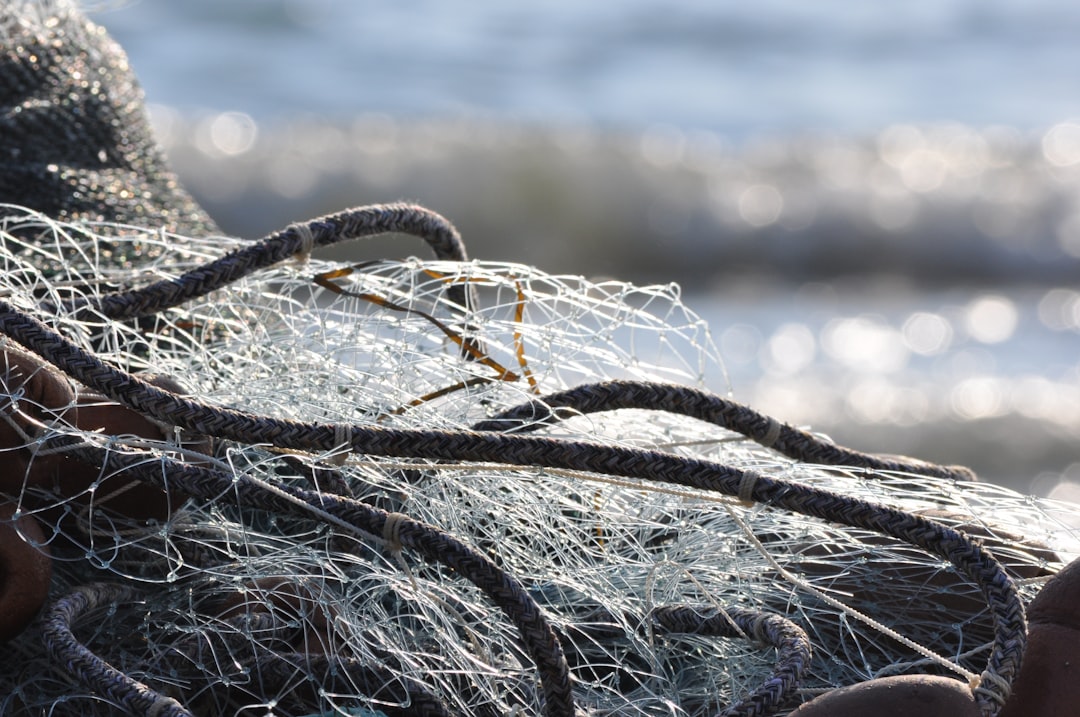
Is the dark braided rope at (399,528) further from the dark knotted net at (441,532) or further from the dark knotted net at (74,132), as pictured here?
the dark knotted net at (74,132)

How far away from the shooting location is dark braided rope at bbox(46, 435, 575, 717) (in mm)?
774

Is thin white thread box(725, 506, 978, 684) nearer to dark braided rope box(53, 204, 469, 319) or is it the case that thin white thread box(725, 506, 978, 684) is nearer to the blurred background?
dark braided rope box(53, 204, 469, 319)

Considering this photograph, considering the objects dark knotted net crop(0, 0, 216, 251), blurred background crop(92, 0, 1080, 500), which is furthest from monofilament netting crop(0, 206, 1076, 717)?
blurred background crop(92, 0, 1080, 500)

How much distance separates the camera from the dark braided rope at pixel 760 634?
2.53 feet

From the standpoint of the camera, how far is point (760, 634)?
852mm

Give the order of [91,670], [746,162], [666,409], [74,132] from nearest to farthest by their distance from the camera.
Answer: [91,670] → [666,409] → [74,132] → [746,162]

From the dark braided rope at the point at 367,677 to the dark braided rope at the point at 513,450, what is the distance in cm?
15

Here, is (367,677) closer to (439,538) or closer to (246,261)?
(439,538)

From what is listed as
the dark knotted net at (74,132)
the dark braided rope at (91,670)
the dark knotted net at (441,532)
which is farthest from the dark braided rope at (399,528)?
the dark knotted net at (74,132)

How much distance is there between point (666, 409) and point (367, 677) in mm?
301

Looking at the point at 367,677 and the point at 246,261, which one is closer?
the point at 367,677

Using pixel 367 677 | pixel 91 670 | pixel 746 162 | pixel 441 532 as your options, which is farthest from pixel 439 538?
pixel 746 162

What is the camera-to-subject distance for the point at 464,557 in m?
0.78

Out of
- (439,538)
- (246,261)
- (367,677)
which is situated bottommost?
(367,677)
